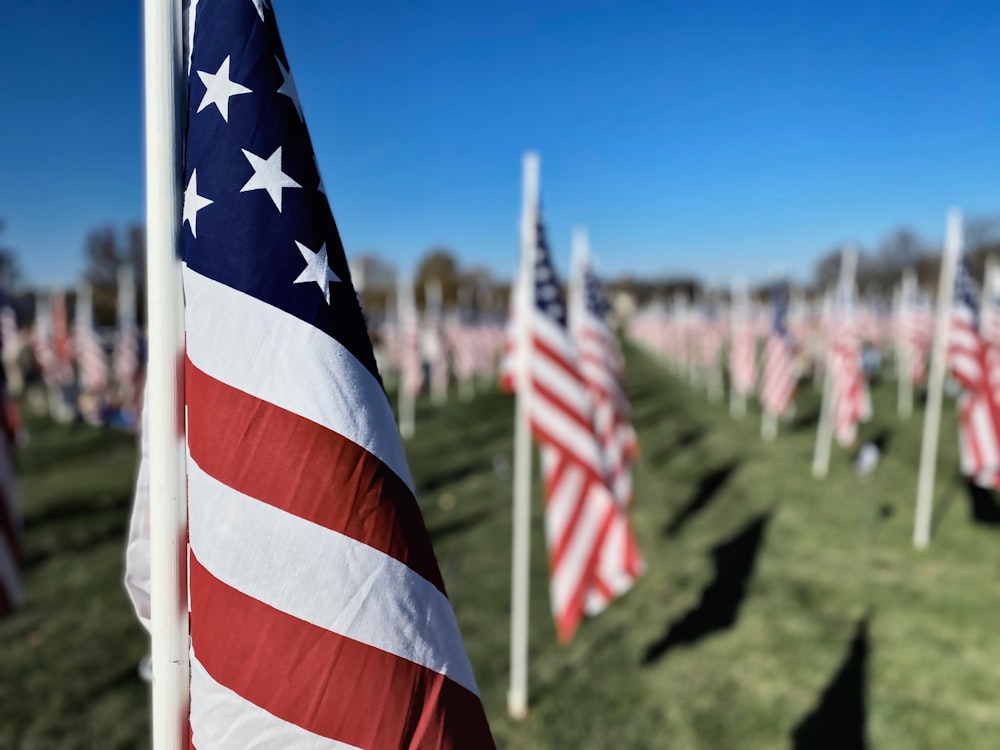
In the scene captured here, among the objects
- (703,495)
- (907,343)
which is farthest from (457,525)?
(907,343)

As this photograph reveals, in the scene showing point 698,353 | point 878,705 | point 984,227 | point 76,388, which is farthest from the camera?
point 984,227

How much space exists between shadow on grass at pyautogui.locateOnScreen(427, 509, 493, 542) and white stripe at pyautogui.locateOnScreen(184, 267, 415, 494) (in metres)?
9.13

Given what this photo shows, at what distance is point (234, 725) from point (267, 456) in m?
0.63

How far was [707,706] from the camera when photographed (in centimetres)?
633

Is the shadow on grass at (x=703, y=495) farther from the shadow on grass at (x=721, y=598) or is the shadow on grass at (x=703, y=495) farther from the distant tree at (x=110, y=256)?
the distant tree at (x=110, y=256)

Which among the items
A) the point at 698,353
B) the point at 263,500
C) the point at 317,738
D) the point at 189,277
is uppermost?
the point at 189,277

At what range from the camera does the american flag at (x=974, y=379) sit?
29.7 ft

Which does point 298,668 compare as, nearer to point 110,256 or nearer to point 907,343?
point 907,343

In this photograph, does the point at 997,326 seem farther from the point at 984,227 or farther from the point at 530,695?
the point at 984,227

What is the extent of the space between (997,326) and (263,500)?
12.2 metres

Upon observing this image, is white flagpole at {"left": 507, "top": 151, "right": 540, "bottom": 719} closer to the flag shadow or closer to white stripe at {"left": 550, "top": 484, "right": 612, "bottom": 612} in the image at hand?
white stripe at {"left": 550, "top": 484, "right": 612, "bottom": 612}

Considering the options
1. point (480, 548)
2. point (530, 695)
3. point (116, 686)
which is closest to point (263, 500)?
point (530, 695)

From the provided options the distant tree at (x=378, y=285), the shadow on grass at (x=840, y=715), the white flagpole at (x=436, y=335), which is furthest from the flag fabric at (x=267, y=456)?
the distant tree at (x=378, y=285)

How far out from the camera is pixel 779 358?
54.7 ft
